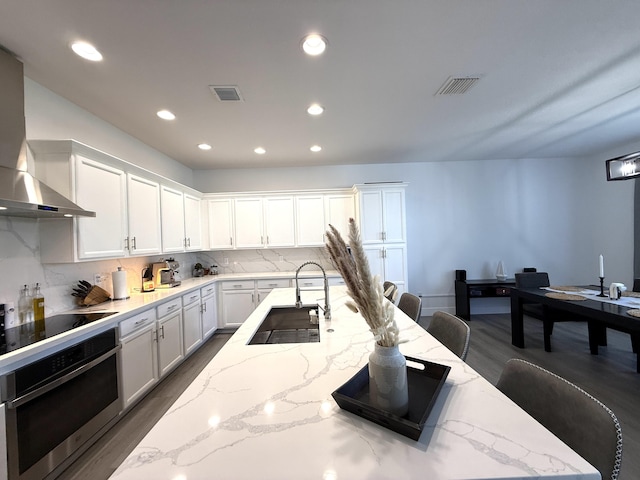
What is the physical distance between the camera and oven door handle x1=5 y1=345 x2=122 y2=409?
1387 millimetres

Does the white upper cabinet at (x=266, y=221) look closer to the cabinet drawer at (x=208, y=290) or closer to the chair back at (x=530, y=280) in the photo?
the cabinet drawer at (x=208, y=290)

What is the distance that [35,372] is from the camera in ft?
4.90

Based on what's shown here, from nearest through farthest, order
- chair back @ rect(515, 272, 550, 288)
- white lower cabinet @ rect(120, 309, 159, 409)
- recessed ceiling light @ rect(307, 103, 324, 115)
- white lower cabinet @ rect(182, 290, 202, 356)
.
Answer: white lower cabinet @ rect(120, 309, 159, 409) → recessed ceiling light @ rect(307, 103, 324, 115) → white lower cabinet @ rect(182, 290, 202, 356) → chair back @ rect(515, 272, 550, 288)

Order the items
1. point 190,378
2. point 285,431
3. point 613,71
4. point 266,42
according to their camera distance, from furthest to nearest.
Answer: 1. point 190,378
2. point 613,71
3. point 266,42
4. point 285,431

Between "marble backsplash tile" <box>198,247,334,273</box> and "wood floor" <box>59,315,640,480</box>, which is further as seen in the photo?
"marble backsplash tile" <box>198,247,334,273</box>

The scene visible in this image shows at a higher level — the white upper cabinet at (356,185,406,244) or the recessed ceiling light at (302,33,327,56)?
the recessed ceiling light at (302,33,327,56)

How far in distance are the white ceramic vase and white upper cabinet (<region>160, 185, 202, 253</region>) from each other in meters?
3.22

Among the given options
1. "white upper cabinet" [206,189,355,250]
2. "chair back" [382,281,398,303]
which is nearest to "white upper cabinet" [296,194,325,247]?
"white upper cabinet" [206,189,355,250]

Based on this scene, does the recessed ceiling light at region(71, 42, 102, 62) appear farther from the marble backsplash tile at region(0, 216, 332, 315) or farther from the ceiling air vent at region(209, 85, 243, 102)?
the marble backsplash tile at region(0, 216, 332, 315)

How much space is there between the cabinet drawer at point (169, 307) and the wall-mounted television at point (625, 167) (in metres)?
4.49

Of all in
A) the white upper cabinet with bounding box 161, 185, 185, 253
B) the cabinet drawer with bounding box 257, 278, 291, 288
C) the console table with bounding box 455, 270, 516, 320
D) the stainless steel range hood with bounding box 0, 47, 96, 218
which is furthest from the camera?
the console table with bounding box 455, 270, 516, 320

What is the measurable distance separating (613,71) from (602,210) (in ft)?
11.5

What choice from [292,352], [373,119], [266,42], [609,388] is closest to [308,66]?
[266,42]

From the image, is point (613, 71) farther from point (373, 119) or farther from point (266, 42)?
point (266, 42)
